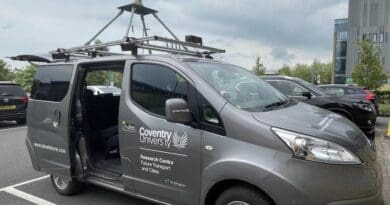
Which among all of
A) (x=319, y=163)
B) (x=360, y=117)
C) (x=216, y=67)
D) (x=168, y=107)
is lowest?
(x=360, y=117)

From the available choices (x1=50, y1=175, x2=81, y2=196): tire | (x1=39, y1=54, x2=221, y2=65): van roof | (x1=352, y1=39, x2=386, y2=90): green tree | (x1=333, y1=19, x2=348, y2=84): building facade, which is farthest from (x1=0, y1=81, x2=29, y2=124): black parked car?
(x1=333, y1=19, x2=348, y2=84): building facade

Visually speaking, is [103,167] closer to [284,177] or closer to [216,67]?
[216,67]

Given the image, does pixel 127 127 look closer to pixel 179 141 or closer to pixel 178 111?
pixel 179 141

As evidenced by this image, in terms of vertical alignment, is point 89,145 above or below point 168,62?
below

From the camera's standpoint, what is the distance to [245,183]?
345cm

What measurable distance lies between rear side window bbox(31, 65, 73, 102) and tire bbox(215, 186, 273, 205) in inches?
109

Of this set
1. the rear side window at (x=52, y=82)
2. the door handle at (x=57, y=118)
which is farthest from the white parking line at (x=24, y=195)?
Answer: the rear side window at (x=52, y=82)

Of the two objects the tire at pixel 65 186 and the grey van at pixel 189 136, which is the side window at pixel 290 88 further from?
the tire at pixel 65 186

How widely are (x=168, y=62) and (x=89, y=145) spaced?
191 centimetres

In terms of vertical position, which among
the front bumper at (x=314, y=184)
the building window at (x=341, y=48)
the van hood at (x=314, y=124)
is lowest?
the front bumper at (x=314, y=184)

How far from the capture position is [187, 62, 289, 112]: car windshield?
12.6ft

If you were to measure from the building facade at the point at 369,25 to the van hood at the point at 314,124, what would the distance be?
6734cm

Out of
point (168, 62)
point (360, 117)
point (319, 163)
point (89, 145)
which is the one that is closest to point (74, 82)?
point (89, 145)

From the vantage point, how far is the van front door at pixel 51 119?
517 centimetres
